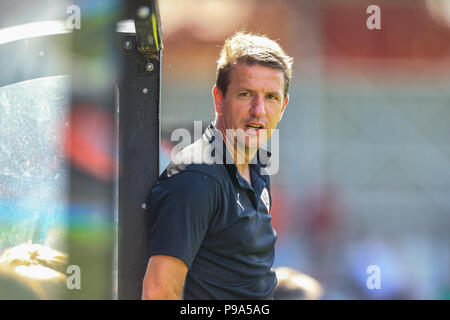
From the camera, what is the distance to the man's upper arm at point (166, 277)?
1.14 m

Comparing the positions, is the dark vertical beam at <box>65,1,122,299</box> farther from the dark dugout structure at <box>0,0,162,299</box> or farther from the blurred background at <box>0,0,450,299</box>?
the blurred background at <box>0,0,450,299</box>

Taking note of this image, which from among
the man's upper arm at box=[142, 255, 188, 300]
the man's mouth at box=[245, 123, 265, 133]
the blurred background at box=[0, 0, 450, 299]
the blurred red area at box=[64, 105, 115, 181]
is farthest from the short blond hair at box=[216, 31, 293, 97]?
the blurred background at box=[0, 0, 450, 299]

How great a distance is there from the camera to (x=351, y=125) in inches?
183

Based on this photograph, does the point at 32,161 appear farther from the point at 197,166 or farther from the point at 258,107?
the point at 258,107

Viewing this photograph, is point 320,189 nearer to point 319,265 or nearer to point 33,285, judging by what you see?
point 319,265

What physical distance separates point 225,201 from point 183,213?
114 mm

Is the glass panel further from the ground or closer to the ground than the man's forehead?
closer to the ground

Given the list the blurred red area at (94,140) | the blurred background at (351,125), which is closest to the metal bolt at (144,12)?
the blurred red area at (94,140)

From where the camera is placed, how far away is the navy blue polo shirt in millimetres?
1152

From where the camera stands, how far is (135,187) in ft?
4.02

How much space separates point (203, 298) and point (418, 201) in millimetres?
3669

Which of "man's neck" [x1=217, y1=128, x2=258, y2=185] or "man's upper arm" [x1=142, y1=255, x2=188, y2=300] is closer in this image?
"man's upper arm" [x1=142, y1=255, x2=188, y2=300]

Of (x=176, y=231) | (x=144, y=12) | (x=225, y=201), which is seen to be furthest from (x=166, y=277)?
(x=144, y=12)
